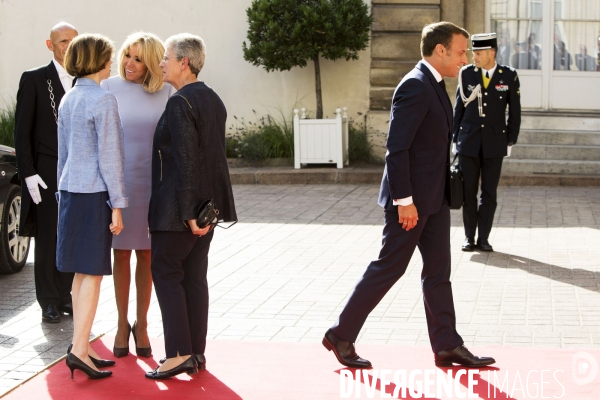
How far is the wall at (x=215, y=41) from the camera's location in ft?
49.3

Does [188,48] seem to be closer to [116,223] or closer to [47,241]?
[116,223]

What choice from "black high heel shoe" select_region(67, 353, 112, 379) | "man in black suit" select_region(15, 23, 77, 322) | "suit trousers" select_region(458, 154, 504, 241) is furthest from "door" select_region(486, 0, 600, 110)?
"black high heel shoe" select_region(67, 353, 112, 379)

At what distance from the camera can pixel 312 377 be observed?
505 cm

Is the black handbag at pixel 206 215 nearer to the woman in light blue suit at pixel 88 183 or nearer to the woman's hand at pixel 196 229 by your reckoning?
the woman's hand at pixel 196 229

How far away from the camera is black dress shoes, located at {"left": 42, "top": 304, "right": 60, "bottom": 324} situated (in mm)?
6246

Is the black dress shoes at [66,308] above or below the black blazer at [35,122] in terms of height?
below

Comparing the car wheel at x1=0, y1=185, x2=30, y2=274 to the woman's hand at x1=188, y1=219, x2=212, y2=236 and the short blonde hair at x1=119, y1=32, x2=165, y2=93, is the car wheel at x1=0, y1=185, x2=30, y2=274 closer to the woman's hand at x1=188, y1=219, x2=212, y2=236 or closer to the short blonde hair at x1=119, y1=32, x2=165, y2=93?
the short blonde hair at x1=119, y1=32, x2=165, y2=93

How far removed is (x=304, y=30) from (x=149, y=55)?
28.5 feet

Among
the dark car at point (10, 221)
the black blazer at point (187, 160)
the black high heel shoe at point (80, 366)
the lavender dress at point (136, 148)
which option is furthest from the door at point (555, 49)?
the black high heel shoe at point (80, 366)

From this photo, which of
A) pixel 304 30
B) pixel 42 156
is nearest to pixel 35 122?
pixel 42 156

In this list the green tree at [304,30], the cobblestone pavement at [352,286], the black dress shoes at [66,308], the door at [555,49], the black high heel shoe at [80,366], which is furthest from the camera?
the door at [555,49]

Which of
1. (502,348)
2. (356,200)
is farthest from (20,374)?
(356,200)

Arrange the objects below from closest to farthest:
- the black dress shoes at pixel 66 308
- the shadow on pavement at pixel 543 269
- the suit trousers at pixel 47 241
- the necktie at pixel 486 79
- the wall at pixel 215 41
Answer: the suit trousers at pixel 47 241
the black dress shoes at pixel 66 308
the shadow on pavement at pixel 543 269
the necktie at pixel 486 79
the wall at pixel 215 41

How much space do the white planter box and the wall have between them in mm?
1168
